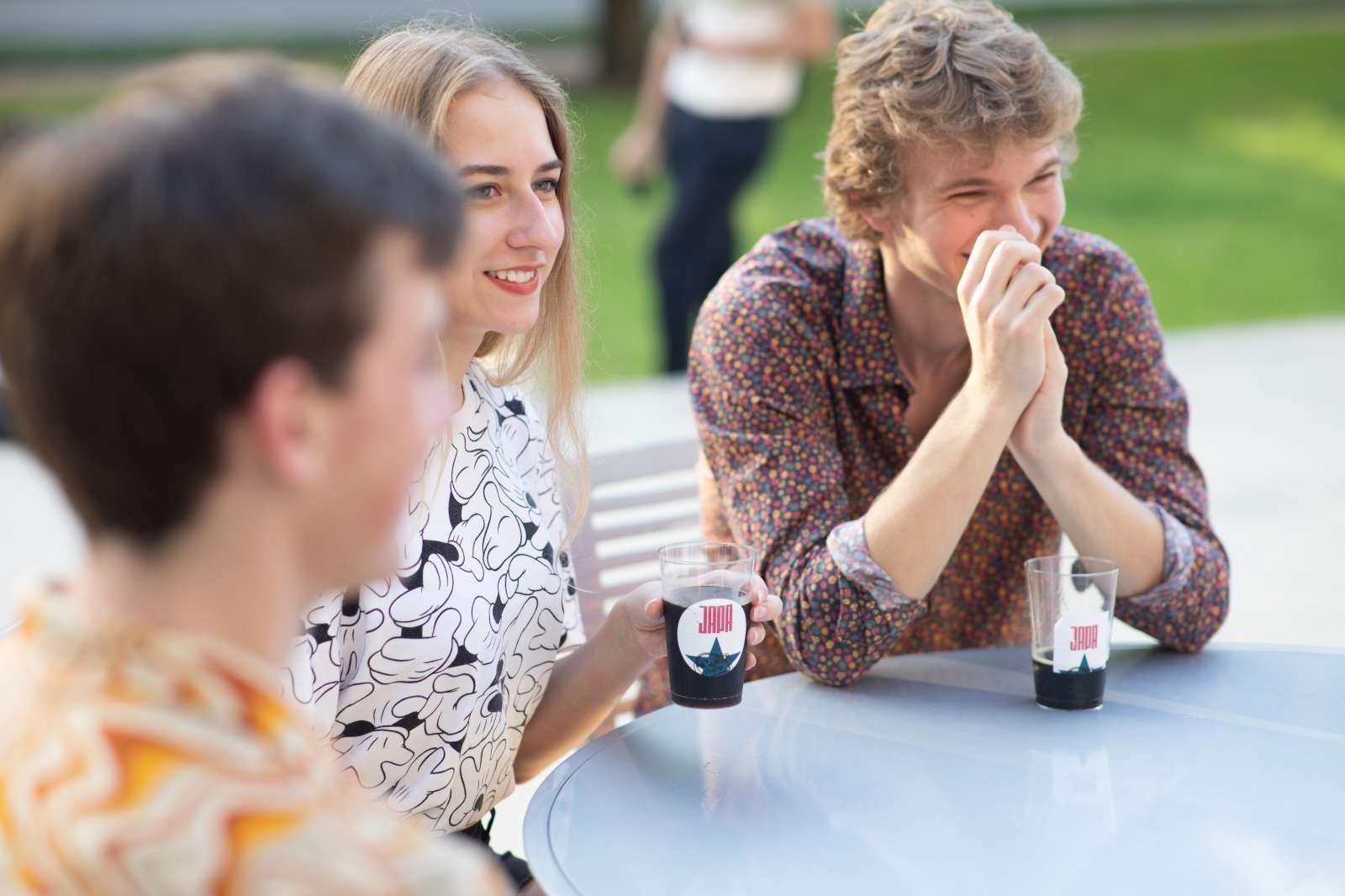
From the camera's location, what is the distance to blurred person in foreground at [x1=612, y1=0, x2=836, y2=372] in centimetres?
612

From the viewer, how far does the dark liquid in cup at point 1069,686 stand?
5.83 feet

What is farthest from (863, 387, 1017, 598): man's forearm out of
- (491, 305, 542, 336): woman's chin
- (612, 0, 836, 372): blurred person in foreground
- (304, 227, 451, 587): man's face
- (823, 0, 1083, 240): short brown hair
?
(612, 0, 836, 372): blurred person in foreground

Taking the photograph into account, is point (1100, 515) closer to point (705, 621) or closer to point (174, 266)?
point (705, 621)

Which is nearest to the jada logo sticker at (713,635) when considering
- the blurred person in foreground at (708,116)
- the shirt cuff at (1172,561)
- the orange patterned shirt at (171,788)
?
the shirt cuff at (1172,561)

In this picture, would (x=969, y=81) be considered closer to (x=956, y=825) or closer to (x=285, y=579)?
(x=956, y=825)

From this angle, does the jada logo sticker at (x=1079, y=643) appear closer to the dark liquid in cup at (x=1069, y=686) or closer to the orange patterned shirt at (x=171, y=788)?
the dark liquid in cup at (x=1069, y=686)

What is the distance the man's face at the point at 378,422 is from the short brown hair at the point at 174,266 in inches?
0.6

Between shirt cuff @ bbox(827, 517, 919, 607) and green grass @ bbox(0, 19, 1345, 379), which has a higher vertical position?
shirt cuff @ bbox(827, 517, 919, 607)

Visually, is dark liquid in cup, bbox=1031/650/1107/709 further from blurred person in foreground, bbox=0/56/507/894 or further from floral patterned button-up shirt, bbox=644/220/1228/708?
blurred person in foreground, bbox=0/56/507/894

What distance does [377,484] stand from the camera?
2.95 feet

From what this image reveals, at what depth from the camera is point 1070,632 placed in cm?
176

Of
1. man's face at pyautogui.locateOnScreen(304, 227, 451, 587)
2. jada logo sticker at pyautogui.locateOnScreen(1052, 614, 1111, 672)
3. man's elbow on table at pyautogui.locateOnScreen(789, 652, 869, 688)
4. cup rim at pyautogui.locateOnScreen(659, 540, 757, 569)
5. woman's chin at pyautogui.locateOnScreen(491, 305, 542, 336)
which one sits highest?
man's face at pyautogui.locateOnScreen(304, 227, 451, 587)

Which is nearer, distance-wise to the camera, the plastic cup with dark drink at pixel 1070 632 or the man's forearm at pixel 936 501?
the plastic cup with dark drink at pixel 1070 632

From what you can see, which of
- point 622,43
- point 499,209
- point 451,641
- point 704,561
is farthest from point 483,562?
point 622,43
